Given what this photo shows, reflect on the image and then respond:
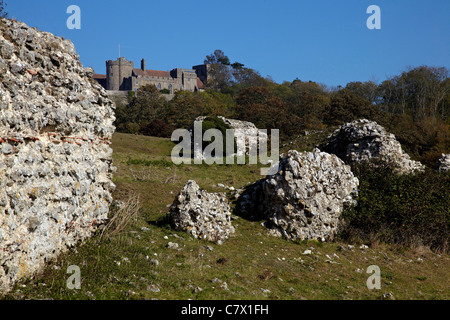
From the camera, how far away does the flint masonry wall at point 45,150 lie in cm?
775

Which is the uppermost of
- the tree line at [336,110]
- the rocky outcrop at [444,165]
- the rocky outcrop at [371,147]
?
the tree line at [336,110]

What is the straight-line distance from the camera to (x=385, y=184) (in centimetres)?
1702

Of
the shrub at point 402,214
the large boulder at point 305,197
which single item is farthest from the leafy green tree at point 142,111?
the shrub at point 402,214

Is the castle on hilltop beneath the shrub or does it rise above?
above

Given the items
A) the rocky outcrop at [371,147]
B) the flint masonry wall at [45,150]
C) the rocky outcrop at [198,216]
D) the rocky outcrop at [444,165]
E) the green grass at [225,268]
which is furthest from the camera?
the rocky outcrop at [444,165]

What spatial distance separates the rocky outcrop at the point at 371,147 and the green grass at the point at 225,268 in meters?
5.05

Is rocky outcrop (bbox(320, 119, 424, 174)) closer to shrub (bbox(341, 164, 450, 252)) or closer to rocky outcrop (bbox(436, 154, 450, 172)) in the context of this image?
rocky outcrop (bbox(436, 154, 450, 172))

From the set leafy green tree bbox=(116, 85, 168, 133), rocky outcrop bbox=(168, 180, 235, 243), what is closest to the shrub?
rocky outcrop bbox=(168, 180, 235, 243)

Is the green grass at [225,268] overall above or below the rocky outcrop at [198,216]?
below

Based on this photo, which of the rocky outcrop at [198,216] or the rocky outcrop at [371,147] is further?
the rocky outcrop at [371,147]

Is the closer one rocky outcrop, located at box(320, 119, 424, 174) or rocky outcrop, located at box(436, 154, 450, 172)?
rocky outcrop, located at box(320, 119, 424, 174)

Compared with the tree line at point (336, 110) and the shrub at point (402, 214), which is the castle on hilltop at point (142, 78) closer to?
A: the tree line at point (336, 110)

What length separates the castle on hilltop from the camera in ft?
434
